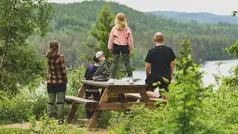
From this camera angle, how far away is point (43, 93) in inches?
632

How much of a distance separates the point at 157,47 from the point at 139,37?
116820 millimetres

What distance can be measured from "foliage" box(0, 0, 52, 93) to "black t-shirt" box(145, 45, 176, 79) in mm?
11843

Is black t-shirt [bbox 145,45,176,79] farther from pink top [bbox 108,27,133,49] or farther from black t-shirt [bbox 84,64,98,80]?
black t-shirt [bbox 84,64,98,80]

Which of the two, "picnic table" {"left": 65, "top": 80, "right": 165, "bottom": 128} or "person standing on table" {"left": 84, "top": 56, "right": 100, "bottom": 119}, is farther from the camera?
"person standing on table" {"left": 84, "top": 56, "right": 100, "bottom": 119}

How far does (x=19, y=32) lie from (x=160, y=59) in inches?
652

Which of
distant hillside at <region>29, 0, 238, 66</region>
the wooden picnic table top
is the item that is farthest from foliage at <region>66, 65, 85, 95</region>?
distant hillside at <region>29, 0, 238, 66</region>

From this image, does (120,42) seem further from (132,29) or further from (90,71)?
(132,29)

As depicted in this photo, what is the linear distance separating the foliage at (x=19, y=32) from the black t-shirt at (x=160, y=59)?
11.8m

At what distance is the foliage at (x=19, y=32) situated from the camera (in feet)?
83.8

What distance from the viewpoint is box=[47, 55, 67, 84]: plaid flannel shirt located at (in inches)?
480

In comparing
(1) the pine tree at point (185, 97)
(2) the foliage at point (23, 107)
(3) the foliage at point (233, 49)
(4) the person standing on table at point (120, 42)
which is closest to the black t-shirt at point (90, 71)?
(4) the person standing on table at point (120, 42)

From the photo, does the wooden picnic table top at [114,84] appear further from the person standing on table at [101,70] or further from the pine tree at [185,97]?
the pine tree at [185,97]

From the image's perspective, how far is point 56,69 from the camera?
12.2 meters

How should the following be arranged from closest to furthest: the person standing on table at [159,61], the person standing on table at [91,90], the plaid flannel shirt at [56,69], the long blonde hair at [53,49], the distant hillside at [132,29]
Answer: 1. the long blonde hair at [53,49]
2. the plaid flannel shirt at [56,69]
3. the person standing on table at [159,61]
4. the person standing on table at [91,90]
5. the distant hillside at [132,29]
